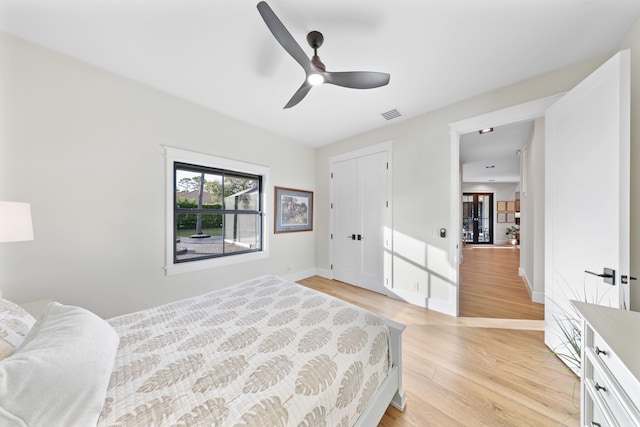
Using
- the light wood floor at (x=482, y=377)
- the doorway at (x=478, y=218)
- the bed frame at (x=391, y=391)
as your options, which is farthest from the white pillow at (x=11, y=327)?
the doorway at (x=478, y=218)

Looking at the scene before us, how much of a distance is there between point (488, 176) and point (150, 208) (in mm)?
9060

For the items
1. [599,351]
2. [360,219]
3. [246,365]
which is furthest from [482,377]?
[360,219]

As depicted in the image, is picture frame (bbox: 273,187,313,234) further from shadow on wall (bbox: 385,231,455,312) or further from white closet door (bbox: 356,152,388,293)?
shadow on wall (bbox: 385,231,455,312)

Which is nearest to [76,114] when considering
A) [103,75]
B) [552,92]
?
[103,75]

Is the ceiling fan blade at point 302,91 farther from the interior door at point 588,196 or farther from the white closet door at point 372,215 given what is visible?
the interior door at point 588,196

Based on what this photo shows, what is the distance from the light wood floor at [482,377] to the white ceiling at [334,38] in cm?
261

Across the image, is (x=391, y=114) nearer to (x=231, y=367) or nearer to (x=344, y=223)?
(x=344, y=223)

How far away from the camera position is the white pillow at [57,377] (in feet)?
2.01

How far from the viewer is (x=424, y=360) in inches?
74.2

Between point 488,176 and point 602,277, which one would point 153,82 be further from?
point 488,176

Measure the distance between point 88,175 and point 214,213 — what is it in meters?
1.29

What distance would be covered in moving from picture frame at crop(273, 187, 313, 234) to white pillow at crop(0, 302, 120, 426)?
282 cm

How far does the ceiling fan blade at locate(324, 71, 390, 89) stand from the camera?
5.39 feet

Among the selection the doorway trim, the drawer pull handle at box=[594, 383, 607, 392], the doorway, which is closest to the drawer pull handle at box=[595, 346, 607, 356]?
the drawer pull handle at box=[594, 383, 607, 392]
